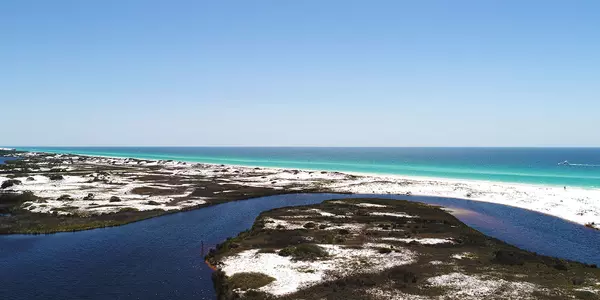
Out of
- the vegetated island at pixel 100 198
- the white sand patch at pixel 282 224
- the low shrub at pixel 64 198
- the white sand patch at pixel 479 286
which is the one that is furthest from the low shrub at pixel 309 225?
the low shrub at pixel 64 198

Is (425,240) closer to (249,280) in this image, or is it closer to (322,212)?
(322,212)

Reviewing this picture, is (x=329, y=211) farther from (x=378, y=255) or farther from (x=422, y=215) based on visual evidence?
(x=378, y=255)

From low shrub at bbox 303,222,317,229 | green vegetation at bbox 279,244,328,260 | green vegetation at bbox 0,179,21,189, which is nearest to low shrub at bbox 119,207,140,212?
low shrub at bbox 303,222,317,229

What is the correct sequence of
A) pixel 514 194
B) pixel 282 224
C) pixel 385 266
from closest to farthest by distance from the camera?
pixel 385 266 < pixel 282 224 < pixel 514 194

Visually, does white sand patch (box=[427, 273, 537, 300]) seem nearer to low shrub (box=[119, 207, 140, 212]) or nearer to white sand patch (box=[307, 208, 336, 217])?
white sand patch (box=[307, 208, 336, 217])

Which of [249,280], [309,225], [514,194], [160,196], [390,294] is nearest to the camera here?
[390,294]

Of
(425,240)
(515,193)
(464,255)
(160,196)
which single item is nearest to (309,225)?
(425,240)

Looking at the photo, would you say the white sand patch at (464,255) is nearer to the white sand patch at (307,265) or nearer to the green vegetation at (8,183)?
the white sand patch at (307,265)
